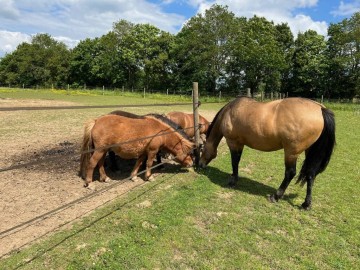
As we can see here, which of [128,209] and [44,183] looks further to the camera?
[44,183]

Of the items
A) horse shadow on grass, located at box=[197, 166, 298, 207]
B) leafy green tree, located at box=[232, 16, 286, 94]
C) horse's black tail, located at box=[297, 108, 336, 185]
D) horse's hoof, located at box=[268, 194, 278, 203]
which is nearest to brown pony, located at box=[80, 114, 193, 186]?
horse shadow on grass, located at box=[197, 166, 298, 207]

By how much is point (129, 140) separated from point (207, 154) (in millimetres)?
1862

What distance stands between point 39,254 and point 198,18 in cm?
4529

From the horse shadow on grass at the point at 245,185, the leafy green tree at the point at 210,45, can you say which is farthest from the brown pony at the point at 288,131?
the leafy green tree at the point at 210,45

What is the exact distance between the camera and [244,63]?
41031 mm


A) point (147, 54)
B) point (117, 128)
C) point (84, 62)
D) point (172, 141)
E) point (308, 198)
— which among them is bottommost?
point (308, 198)

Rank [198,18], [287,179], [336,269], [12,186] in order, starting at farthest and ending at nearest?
[198,18]
[12,186]
[287,179]
[336,269]

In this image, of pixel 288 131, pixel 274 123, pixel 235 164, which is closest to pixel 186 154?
pixel 235 164

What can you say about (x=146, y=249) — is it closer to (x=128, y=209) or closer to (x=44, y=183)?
(x=128, y=209)

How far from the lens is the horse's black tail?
470 cm

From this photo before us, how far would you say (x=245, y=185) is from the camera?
6.01m

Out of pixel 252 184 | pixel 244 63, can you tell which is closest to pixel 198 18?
pixel 244 63

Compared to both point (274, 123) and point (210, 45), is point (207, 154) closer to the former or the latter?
point (274, 123)

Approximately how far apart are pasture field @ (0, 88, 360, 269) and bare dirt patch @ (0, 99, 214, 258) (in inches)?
9.5
